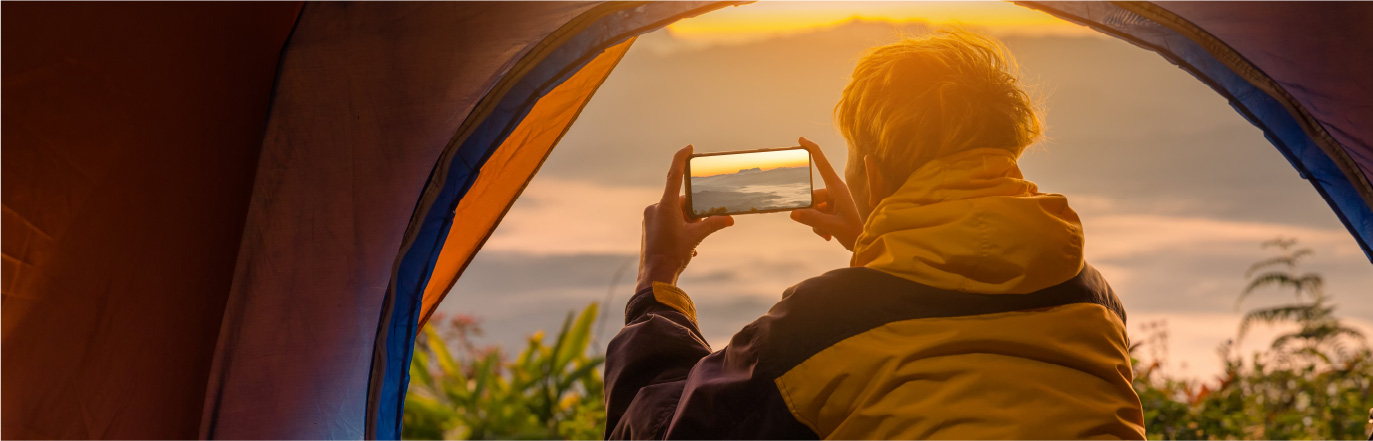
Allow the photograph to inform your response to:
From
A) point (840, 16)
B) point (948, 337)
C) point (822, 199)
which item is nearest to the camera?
point (948, 337)

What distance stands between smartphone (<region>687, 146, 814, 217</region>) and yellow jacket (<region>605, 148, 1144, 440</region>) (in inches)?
18.6

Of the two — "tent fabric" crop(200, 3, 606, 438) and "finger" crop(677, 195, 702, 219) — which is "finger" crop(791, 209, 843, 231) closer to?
"finger" crop(677, 195, 702, 219)

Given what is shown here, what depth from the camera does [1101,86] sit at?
3.73m

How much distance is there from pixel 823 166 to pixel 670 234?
0.30 meters

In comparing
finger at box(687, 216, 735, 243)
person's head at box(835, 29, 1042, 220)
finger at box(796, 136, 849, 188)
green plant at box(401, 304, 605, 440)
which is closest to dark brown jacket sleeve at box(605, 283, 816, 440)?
finger at box(687, 216, 735, 243)

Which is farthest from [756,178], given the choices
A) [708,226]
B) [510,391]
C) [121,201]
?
[510,391]

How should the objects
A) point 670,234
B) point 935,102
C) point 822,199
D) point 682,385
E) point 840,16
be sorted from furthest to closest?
1. point 840,16
2. point 822,199
3. point 670,234
4. point 682,385
5. point 935,102

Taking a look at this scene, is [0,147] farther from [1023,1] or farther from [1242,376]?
[1242,376]

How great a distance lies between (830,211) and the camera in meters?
1.48

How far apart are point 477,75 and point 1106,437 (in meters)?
0.98

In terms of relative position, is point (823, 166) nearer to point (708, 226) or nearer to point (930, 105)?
point (708, 226)

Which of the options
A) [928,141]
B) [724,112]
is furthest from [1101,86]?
[928,141]

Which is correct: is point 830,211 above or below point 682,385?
above

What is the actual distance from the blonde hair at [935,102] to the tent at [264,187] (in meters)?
0.28
